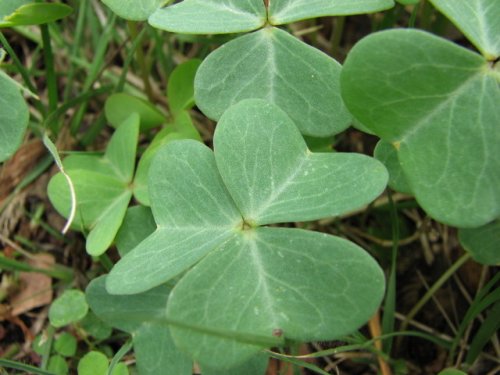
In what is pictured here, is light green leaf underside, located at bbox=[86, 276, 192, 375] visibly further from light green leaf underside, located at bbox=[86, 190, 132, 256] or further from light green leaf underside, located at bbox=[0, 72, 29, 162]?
light green leaf underside, located at bbox=[0, 72, 29, 162]

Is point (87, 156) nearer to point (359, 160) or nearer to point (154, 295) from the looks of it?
point (154, 295)

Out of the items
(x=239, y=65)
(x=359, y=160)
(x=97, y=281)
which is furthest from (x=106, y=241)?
(x=359, y=160)

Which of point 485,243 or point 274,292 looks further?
point 485,243

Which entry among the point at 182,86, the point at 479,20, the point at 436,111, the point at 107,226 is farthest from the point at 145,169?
the point at 479,20

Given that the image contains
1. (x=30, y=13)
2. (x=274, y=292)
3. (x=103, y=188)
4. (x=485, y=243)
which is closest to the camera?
(x=274, y=292)

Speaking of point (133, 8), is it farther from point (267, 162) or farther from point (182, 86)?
point (267, 162)

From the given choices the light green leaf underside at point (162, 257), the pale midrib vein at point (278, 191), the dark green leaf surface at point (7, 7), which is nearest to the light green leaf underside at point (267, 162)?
the pale midrib vein at point (278, 191)
